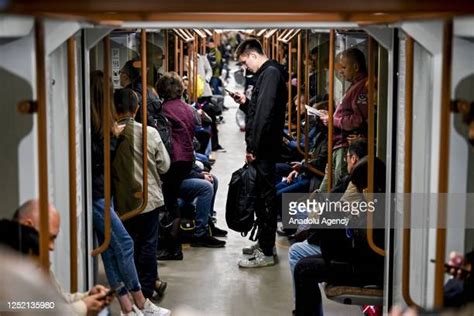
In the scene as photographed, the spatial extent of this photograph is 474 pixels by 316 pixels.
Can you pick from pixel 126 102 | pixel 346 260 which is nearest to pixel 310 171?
pixel 126 102

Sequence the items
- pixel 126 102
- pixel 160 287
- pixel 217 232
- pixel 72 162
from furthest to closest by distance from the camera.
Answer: pixel 217 232
pixel 160 287
pixel 126 102
pixel 72 162

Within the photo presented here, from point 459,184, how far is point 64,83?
4.80 ft

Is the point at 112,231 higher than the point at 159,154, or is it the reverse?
the point at 159,154

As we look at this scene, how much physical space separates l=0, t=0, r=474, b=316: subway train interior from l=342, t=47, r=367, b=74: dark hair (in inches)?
0.4

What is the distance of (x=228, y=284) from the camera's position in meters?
5.93

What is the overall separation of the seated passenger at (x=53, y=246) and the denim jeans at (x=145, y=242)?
2.19 meters

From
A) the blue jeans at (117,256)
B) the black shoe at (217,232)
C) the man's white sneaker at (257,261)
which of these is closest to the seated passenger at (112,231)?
the blue jeans at (117,256)

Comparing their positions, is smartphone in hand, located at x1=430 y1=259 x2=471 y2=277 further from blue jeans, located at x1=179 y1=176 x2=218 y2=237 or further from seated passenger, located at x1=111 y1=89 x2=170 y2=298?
blue jeans, located at x1=179 y1=176 x2=218 y2=237

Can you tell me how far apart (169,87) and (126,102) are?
143 centimetres

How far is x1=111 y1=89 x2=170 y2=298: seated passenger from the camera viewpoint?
498 cm

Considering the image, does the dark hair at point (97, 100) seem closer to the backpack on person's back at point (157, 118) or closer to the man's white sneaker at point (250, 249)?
the backpack on person's back at point (157, 118)

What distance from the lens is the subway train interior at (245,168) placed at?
288 cm

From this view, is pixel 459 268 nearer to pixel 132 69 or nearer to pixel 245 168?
pixel 132 69

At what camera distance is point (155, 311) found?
483cm
